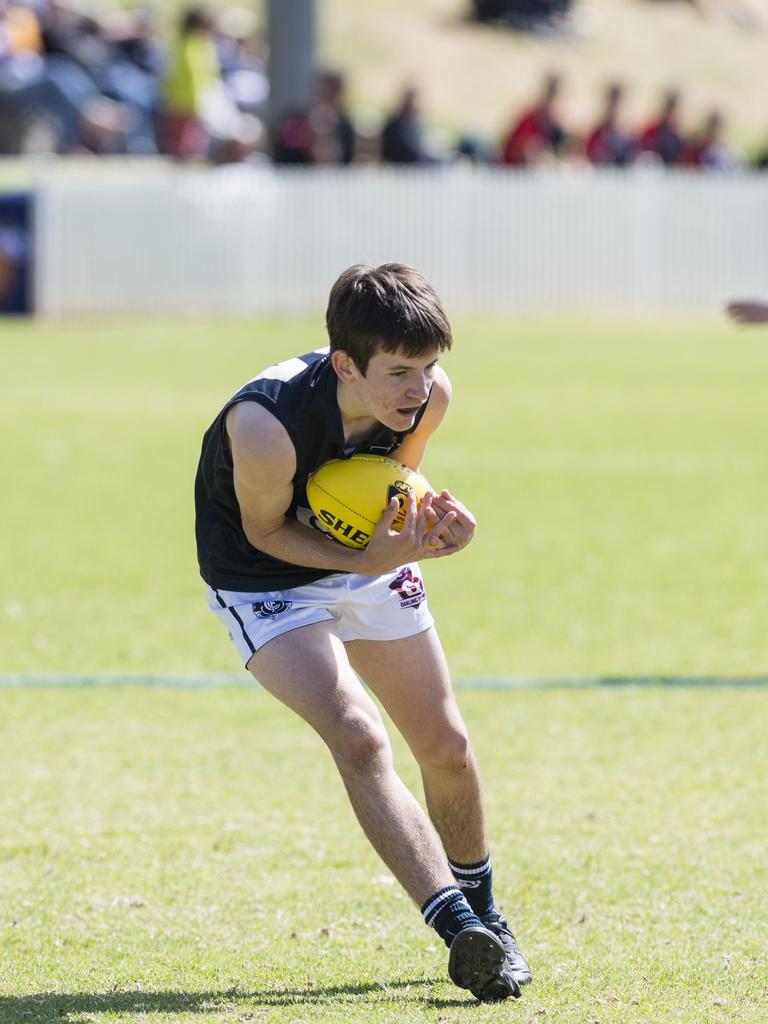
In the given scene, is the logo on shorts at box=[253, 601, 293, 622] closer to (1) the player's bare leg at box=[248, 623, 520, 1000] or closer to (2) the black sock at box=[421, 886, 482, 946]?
(1) the player's bare leg at box=[248, 623, 520, 1000]

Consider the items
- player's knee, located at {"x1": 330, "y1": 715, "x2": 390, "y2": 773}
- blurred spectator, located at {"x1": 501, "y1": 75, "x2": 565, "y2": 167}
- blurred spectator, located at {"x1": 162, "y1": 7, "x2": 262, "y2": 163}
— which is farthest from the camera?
blurred spectator, located at {"x1": 162, "y1": 7, "x2": 262, "y2": 163}

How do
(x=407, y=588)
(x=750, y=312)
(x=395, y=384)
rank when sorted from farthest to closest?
1. (x=750, y=312)
2. (x=407, y=588)
3. (x=395, y=384)

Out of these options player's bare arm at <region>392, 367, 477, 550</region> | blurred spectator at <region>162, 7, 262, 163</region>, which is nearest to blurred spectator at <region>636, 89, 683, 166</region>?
blurred spectator at <region>162, 7, 262, 163</region>

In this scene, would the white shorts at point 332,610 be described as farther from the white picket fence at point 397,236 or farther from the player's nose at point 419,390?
the white picket fence at point 397,236

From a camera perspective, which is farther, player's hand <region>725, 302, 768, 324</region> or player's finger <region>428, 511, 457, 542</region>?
player's hand <region>725, 302, 768, 324</region>

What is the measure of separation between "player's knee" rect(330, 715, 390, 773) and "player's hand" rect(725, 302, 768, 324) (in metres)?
3.06

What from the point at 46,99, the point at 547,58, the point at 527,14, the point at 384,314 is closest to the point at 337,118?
the point at 46,99

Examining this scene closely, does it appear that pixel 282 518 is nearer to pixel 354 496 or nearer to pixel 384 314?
pixel 354 496

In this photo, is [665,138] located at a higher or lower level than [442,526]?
lower

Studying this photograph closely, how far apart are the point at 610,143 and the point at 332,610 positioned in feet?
78.3

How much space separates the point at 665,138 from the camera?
28.5 metres

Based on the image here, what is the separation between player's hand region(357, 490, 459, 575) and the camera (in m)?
4.68

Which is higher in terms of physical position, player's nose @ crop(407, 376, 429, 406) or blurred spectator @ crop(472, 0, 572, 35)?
player's nose @ crop(407, 376, 429, 406)

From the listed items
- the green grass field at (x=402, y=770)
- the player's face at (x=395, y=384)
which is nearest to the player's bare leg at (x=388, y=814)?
the green grass field at (x=402, y=770)
